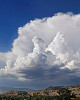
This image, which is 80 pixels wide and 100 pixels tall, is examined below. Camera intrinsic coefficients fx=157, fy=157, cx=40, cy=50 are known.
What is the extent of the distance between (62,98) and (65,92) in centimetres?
467

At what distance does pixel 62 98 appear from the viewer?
107812mm

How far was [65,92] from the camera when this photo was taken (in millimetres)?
107500
